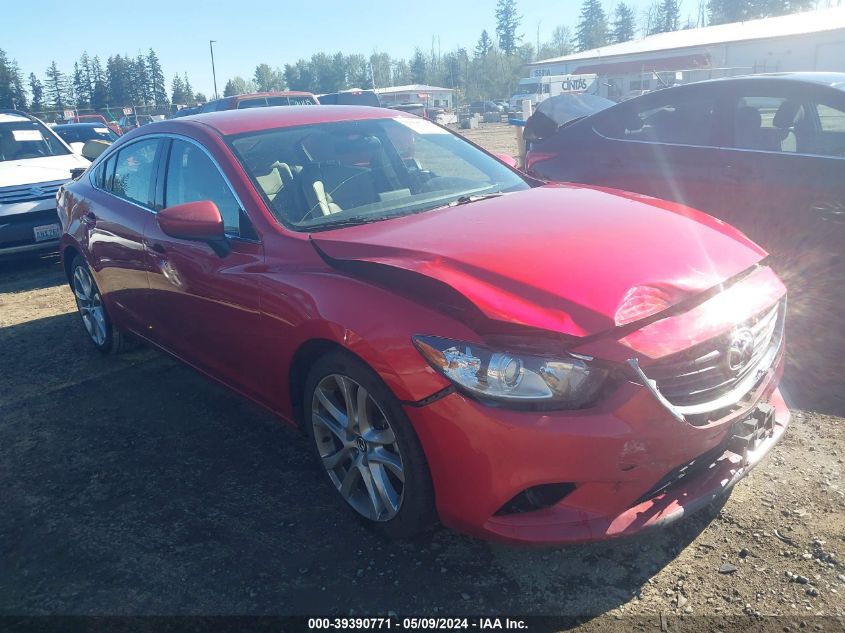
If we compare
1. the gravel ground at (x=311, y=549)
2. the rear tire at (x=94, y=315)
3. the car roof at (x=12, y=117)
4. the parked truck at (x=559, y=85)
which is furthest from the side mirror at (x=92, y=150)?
the parked truck at (x=559, y=85)

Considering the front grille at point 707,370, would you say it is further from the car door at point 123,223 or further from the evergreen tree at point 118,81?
the evergreen tree at point 118,81

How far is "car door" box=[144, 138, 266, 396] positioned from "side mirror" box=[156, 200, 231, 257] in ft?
0.41

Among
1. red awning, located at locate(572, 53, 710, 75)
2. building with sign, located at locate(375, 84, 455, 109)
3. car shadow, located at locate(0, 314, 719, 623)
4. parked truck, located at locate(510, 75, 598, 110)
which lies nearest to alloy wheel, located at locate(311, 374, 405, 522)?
car shadow, located at locate(0, 314, 719, 623)

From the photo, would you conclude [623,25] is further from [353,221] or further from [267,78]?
[353,221]

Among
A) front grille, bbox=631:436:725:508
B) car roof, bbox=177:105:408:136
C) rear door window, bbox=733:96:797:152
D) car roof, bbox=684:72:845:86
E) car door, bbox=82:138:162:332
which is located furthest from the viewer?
rear door window, bbox=733:96:797:152

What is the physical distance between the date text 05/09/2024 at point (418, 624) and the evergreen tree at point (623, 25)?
124228 mm

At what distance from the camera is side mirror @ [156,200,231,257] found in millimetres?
3084

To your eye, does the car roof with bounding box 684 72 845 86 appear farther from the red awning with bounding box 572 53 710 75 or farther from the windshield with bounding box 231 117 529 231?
the red awning with bounding box 572 53 710 75

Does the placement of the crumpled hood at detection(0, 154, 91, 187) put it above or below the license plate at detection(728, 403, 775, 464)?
above

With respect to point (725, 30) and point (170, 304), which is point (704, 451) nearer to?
point (170, 304)

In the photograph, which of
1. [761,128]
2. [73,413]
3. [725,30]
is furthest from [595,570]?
[725,30]

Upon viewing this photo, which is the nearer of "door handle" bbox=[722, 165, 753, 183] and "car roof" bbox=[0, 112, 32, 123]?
"door handle" bbox=[722, 165, 753, 183]

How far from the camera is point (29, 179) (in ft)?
26.5

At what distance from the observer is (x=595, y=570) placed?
2.51 metres
